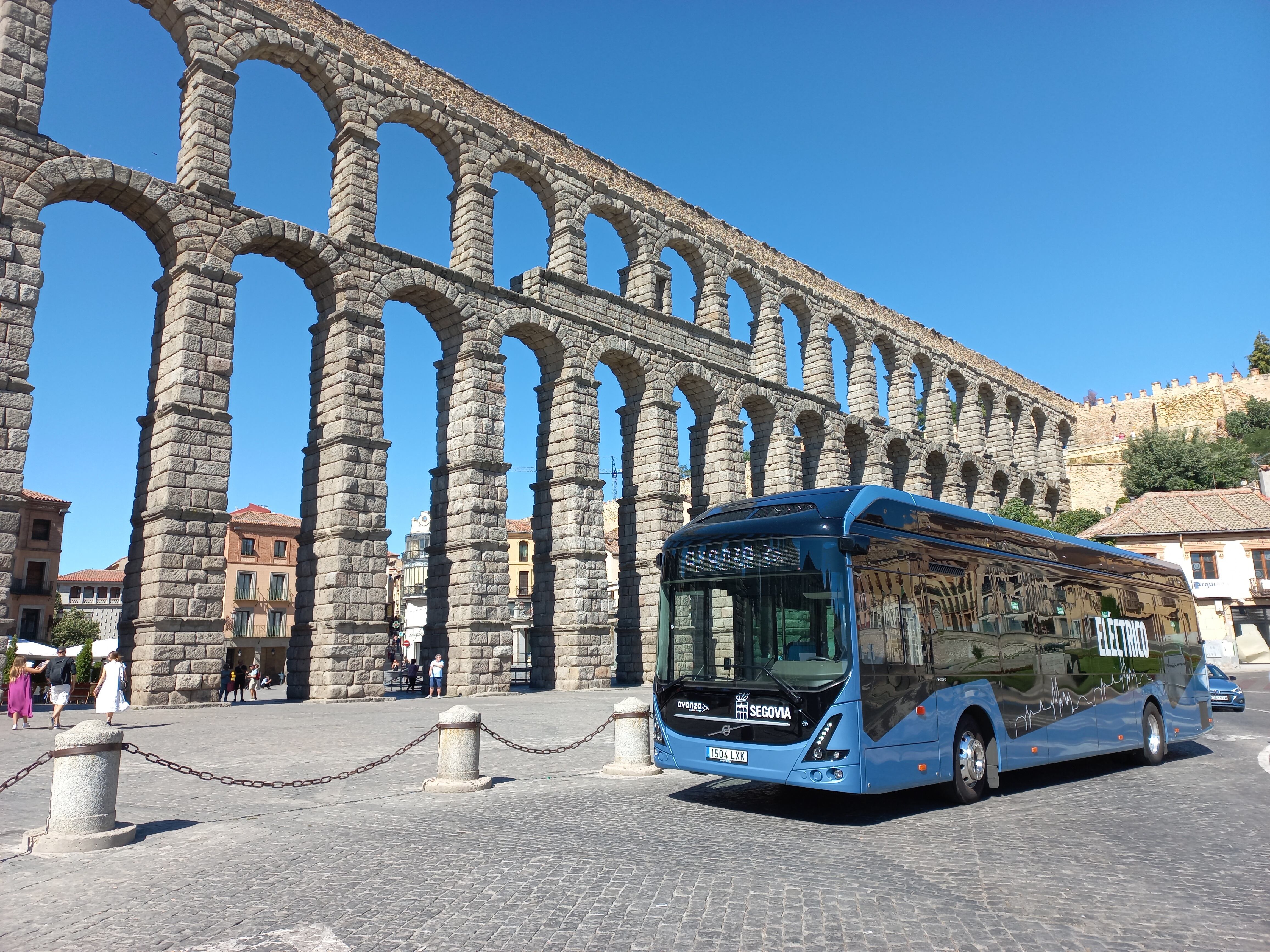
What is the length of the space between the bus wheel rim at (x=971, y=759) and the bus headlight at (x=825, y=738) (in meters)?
1.78

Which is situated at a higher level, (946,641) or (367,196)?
(367,196)

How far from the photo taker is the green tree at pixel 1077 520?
4288 centimetres

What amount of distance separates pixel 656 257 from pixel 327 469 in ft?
43.6

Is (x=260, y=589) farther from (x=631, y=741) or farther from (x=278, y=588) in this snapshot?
(x=631, y=741)

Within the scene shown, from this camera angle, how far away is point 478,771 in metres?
8.62

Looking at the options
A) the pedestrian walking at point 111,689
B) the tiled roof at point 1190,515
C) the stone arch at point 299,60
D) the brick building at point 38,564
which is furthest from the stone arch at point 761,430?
the brick building at point 38,564

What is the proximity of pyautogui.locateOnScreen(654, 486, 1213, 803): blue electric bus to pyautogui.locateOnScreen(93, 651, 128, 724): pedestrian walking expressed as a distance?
8.69 m

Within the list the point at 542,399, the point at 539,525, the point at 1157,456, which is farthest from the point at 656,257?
the point at 1157,456

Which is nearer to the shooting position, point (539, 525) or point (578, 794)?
point (578, 794)

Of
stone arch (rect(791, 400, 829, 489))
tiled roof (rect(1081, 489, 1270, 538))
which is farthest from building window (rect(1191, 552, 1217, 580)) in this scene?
stone arch (rect(791, 400, 829, 489))

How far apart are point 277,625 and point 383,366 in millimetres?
31980

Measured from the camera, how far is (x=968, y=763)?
7.93 meters

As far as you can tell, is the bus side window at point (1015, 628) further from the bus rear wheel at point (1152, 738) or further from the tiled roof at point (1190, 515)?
the tiled roof at point (1190, 515)

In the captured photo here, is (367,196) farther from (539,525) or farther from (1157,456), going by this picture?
(1157,456)
